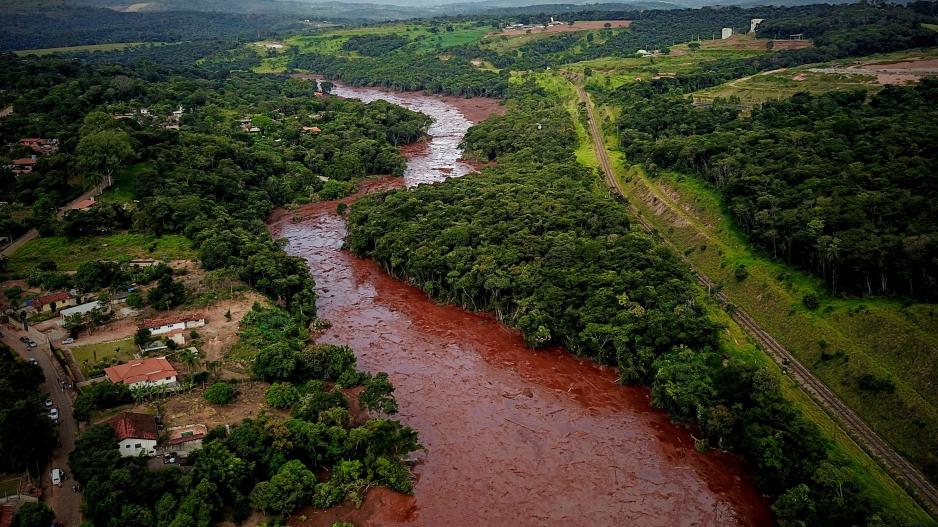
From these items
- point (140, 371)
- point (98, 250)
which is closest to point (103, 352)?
point (140, 371)

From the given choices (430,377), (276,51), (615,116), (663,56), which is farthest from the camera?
(276,51)

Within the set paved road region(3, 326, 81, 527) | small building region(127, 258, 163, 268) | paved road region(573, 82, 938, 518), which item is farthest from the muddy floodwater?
small building region(127, 258, 163, 268)

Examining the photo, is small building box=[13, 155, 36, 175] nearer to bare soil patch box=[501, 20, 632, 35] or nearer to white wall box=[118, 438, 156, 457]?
white wall box=[118, 438, 156, 457]

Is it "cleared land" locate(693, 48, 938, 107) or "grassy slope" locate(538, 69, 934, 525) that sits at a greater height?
"cleared land" locate(693, 48, 938, 107)

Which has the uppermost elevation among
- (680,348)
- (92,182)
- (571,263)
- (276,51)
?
(276,51)

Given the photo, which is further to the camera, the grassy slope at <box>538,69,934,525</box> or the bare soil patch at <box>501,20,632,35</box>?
the bare soil patch at <box>501,20,632,35</box>

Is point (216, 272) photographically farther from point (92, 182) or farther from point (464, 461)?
point (464, 461)

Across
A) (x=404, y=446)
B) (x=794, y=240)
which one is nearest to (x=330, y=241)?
(x=404, y=446)
